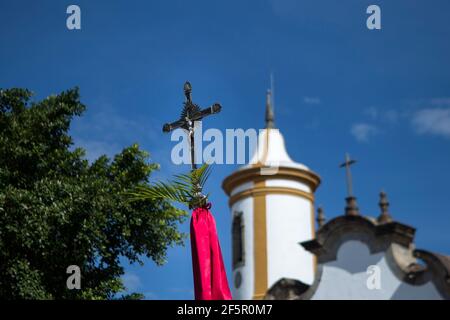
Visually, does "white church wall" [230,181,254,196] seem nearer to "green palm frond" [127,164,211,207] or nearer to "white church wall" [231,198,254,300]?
"white church wall" [231,198,254,300]

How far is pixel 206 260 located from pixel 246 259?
21.2 metres

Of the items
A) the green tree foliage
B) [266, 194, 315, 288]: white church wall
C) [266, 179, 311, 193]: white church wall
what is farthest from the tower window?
the green tree foliage

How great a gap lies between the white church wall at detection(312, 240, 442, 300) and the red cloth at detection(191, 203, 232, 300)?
14.7 meters

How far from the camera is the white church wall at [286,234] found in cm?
2714

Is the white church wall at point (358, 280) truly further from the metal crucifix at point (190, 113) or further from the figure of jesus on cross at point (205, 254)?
the figure of jesus on cross at point (205, 254)

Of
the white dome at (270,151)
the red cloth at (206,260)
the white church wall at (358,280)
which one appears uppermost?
the white dome at (270,151)

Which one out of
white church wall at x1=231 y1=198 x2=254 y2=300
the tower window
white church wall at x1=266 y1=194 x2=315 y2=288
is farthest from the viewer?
the tower window

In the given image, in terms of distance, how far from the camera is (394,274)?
68.6 ft

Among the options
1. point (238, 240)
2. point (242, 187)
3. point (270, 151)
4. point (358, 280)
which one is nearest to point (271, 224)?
point (238, 240)

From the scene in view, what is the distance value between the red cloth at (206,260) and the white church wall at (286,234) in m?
20.7

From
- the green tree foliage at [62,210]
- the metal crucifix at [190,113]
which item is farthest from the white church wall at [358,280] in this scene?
the metal crucifix at [190,113]

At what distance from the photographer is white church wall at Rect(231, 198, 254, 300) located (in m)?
27.0

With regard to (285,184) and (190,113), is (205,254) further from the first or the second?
(285,184)

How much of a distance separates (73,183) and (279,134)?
1586 cm
